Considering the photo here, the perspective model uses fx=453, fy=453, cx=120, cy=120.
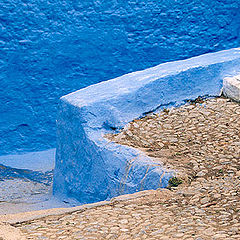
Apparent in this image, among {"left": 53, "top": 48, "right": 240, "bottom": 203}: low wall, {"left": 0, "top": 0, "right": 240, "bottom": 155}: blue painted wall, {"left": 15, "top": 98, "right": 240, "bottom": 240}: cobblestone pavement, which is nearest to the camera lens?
{"left": 15, "top": 98, "right": 240, "bottom": 240}: cobblestone pavement

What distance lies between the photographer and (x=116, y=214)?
2621mm

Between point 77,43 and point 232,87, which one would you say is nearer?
point 232,87

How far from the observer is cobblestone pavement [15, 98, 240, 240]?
2.35 m

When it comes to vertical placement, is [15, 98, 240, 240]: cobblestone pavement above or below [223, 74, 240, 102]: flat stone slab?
below

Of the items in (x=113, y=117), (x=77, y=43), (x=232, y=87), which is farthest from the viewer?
(x=77, y=43)

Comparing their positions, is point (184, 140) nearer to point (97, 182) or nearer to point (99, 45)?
point (97, 182)

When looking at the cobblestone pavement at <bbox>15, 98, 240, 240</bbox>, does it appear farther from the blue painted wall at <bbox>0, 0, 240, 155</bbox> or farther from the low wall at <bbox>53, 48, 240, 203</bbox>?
the blue painted wall at <bbox>0, 0, 240, 155</bbox>

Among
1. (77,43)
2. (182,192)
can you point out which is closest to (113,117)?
(182,192)

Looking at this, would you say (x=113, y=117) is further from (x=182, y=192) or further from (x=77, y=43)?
(x=77, y=43)

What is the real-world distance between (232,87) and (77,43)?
3253 mm

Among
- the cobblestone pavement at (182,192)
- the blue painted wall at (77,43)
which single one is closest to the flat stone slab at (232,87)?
the cobblestone pavement at (182,192)

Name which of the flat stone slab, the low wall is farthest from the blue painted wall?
the flat stone slab

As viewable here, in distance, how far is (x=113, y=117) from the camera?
13.2 ft

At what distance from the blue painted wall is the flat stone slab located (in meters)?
2.85
